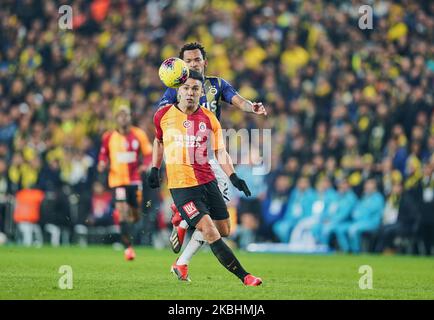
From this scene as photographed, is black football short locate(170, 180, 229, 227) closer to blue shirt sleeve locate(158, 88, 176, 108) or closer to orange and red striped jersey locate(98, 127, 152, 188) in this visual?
blue shirt sleeve locate(158, 88, 176, 108)

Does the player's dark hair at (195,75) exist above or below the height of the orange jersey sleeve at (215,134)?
above

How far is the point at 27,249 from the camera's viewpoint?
63.7 ft

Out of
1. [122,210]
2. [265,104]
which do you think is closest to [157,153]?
[122,210]

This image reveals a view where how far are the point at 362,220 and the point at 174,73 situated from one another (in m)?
9.62

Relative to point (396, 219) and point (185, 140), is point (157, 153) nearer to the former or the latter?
point (185, 140)

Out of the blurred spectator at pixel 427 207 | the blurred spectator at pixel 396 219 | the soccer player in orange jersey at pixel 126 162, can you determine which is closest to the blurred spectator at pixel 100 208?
the soccer player in orange jersey at pixel 126 162

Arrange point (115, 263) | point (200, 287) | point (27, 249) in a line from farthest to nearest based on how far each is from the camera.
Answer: point (27, 249), point (115, 263), point (200, 287)

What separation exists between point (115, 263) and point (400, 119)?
7641 millimetres

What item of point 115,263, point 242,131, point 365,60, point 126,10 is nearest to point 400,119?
point 365,60

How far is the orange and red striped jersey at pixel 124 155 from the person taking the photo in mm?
17234

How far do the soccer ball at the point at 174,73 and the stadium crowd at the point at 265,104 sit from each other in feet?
29.7

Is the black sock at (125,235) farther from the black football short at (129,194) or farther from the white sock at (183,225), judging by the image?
the white sock at (183,225)

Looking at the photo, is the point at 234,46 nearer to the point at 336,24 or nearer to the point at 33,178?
the point at 336,24

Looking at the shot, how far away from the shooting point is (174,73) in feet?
35.8
